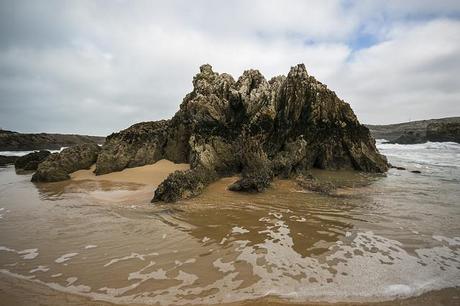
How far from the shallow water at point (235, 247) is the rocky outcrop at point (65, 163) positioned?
383cm

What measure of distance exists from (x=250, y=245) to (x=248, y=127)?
6710mm

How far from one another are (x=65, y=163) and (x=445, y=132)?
4223cm

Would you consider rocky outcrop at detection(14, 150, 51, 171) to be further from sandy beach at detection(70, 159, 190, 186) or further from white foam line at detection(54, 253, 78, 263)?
white foam line at detection(54, 253, 78, 263)

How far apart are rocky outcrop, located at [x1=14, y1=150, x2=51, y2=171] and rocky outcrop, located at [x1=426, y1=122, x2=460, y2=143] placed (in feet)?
138

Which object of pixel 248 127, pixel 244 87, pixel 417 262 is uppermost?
pixel 244 87

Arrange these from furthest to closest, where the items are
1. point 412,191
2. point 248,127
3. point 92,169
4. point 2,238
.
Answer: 1. point 92,169
2. point 248,127
3. point 412,191
4. point 2,238

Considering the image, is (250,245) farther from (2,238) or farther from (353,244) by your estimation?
(2,238)

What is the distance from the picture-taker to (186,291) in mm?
3521

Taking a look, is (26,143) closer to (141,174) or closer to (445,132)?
(141,174)

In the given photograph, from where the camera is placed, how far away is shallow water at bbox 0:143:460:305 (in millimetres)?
3580

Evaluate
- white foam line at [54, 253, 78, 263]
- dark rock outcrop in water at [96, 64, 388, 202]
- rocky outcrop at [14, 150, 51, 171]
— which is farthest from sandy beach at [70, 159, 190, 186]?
white foam line at [54, 253, 78, 263]

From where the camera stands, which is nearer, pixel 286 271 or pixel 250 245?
pixel 286 271

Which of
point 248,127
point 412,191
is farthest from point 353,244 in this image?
point 248,127

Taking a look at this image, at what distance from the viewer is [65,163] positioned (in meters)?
12.7
